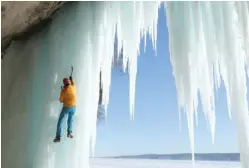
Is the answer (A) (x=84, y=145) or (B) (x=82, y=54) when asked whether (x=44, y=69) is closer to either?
(B) (x=82, y=54)

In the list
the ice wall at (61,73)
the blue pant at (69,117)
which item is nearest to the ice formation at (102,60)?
the ice wall at (61,73)

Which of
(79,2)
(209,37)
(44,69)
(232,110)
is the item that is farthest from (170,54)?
(44,69)

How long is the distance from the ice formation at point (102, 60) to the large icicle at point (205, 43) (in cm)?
1

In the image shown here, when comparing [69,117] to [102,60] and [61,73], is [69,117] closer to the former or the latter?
[61,73]

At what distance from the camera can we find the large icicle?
3926 mm

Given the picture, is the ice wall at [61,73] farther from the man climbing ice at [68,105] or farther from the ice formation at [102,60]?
the man climbing ice at [68,105]

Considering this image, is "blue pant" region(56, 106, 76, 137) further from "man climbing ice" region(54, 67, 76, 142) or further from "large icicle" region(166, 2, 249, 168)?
"large icicle" region(166, 2, 249, 168)

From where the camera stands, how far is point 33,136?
3.64 m

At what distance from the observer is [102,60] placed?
4059mm

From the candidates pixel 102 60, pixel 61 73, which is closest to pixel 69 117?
pixel 61 73

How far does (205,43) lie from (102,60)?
1.21 m

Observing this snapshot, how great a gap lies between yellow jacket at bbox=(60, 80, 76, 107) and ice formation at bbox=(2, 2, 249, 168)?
237 millimetres

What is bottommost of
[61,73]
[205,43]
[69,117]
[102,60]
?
[69,117]

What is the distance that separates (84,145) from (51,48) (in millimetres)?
1162
